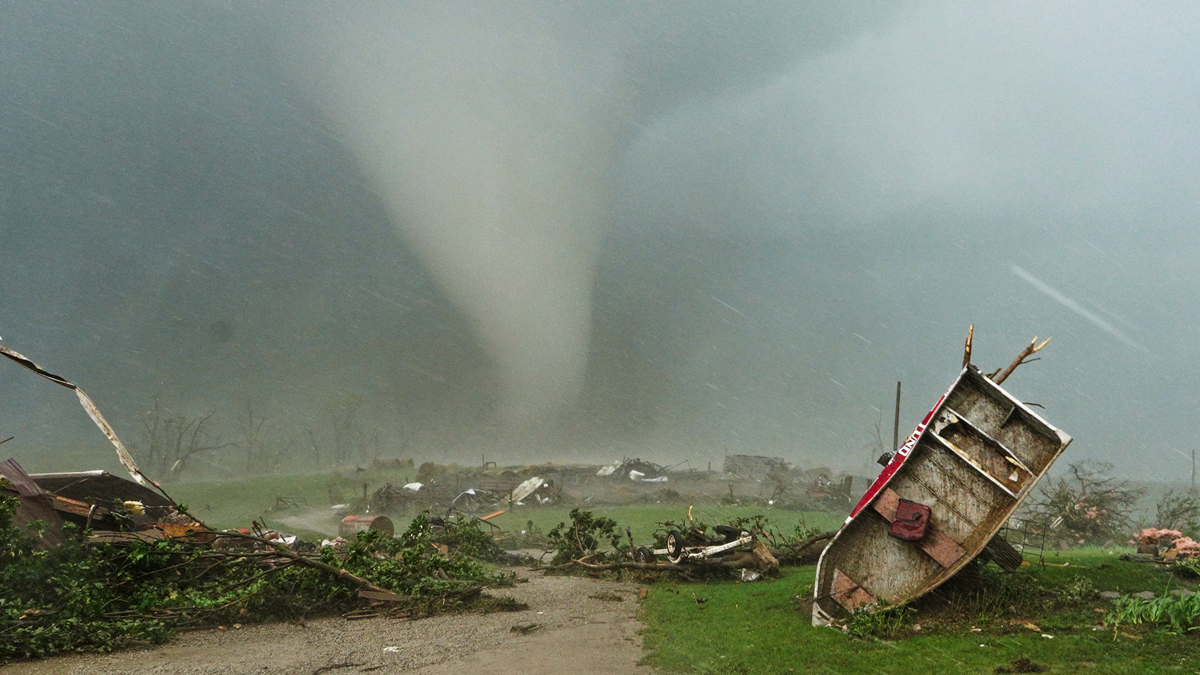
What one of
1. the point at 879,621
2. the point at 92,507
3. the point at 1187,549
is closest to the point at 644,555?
the point at 879,621

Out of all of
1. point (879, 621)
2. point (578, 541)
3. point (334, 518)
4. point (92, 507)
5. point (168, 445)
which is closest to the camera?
point (879, 621)

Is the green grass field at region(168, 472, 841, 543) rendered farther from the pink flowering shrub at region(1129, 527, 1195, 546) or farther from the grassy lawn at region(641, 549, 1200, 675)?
the grassy lawn at region(641, 549, 1200, 675)

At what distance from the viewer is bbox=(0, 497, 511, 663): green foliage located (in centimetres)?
877

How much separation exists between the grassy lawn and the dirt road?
850mm

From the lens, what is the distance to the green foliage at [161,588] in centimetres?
877

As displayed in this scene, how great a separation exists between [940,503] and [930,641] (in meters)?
2.01

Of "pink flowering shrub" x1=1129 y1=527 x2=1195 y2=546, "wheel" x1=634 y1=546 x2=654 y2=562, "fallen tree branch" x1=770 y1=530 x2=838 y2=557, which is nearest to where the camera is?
"pink flowering shrub" x1=1129 y1=527 x2=1195 y2=546

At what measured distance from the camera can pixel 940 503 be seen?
9766 millimetres

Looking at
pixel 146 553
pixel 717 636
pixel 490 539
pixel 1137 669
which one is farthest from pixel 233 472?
pixel 1137 669

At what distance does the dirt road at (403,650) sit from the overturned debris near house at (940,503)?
3188 millimetres

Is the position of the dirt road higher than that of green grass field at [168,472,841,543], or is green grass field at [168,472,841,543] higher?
the dirt road

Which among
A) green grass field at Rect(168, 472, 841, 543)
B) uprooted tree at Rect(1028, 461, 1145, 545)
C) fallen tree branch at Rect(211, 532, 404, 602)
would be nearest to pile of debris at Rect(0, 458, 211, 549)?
fallen tree branch at Rect(211, 532, 404, 602)

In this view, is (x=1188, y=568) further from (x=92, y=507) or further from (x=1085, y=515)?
(x=92, y=507)

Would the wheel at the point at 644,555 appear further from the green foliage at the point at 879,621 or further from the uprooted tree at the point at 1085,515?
the uprooted tree at the point at 1085,515
